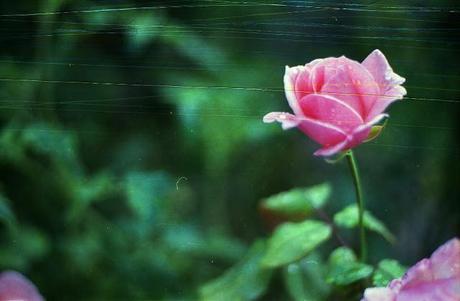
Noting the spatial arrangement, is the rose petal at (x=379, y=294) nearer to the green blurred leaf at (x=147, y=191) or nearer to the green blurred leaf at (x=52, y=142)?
the green blurred leaf at (x=147, y=191)

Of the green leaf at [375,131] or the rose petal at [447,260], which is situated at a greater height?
the green leaf at [375,131]

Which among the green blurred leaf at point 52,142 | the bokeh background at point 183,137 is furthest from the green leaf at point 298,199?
the green blurred leaf at point 52,142

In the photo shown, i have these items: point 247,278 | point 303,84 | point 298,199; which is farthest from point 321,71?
point 247,278

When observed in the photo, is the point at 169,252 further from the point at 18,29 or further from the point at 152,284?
the point at 18,29

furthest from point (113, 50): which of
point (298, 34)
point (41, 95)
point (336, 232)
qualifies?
point (336, 232)

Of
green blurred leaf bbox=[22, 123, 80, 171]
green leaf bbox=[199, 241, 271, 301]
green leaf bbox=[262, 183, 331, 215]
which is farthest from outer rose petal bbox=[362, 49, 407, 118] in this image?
green blurred leaf bbox=[22, 123, 80, 171]

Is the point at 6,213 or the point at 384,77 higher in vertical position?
the point at 384,77

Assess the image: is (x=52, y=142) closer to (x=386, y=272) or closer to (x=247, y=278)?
(x=247, y=278)

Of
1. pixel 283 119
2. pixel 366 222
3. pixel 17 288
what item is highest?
pixel 283 119
